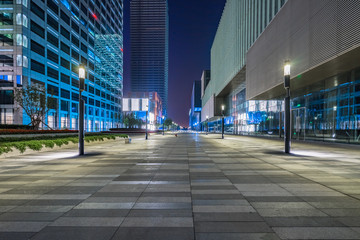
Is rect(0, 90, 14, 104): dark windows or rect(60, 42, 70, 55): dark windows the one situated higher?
rect(60, 42, 70, 55): dark windows

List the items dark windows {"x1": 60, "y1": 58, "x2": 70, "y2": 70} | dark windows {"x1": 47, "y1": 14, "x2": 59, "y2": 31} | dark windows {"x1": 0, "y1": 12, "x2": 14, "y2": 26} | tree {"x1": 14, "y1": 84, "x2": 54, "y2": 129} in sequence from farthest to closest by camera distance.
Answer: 1. dark windows {"x1": 60, "y1": 58, "x2": 70, "y2": 70}
2. dark windows {"x1": 47, "y1": 14, "x2": 59, "y2": 31}
3. dark windows {"x1": 0, "y1": 12, "x2": 14, "y2": 26}
4. tree {"x1": 14, "y1": 84, "x2": 54, "y2": 129}

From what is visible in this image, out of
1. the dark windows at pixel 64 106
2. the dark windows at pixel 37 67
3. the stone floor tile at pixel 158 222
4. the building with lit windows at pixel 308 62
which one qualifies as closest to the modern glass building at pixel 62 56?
the dark windows at pixel 37 67

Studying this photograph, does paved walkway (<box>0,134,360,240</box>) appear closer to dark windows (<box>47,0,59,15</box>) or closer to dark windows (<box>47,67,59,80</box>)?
dark windows (<box>47,67,59,80</box>)

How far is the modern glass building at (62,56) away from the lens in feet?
147

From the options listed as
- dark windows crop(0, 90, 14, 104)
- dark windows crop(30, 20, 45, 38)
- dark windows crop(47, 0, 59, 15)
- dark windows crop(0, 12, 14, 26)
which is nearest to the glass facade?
dark windows crop(0, 90, 14, 104)

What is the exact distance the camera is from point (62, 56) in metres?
59.3

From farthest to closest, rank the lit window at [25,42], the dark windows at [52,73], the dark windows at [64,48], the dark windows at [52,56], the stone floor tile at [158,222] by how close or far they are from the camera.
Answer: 1. the dark windows at [64,48]
2. the dark windows at [52,56]
3. the dark windows at [52,73]
4. the lit window at [25,42]
5. the stone floor tile at [158,222]

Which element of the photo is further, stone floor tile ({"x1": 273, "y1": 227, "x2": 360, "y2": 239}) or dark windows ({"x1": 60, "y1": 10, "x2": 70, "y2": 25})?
dark windows ({"x1": 60, "y1": 10, "x2": 70, "y2": 25})

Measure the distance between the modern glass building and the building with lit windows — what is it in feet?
125

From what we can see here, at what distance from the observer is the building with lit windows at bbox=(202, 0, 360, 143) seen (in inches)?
690

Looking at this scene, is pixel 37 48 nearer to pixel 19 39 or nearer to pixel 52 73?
pixel 19 39

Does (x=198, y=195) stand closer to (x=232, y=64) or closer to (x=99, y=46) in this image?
(x=232, y=64)

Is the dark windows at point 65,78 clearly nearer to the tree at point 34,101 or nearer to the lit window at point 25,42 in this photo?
the lit window at point 25,42

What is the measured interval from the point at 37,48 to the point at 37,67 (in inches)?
177
